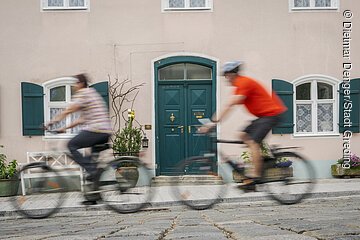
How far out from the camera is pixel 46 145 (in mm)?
12734

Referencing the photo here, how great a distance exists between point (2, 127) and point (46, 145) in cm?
119

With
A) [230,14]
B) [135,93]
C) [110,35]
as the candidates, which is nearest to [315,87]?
[230,14]

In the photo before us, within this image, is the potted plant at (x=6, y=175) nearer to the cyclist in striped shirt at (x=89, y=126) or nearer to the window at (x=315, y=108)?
the cyclist in striped shirt at (x=89, y=126)

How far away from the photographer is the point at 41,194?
6.94 m

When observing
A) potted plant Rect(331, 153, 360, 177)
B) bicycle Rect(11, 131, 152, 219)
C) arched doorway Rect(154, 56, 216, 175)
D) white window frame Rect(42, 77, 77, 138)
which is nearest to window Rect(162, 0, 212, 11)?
arched doorway Rect(154, 56, 216, 175)

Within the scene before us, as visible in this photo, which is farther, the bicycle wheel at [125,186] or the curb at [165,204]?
the curb at [165,204]

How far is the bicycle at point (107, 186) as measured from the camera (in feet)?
Answer: 20.8

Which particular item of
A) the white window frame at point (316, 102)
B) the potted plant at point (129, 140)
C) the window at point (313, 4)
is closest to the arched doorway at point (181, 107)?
the potted plant at point (129, 140)

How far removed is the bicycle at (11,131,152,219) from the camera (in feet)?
20.8

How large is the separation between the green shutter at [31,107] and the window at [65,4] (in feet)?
6.86

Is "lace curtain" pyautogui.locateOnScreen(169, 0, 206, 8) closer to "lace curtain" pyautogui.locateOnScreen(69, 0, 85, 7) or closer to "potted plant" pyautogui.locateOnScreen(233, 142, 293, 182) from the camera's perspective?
"lace curtain" pyautogui.locateOnScreen(69, 0, 85, 7)

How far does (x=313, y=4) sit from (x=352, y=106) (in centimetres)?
290

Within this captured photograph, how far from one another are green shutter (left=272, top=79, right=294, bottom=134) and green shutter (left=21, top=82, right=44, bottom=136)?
236 inches

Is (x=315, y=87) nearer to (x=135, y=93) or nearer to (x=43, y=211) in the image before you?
(x=135, y=93)
